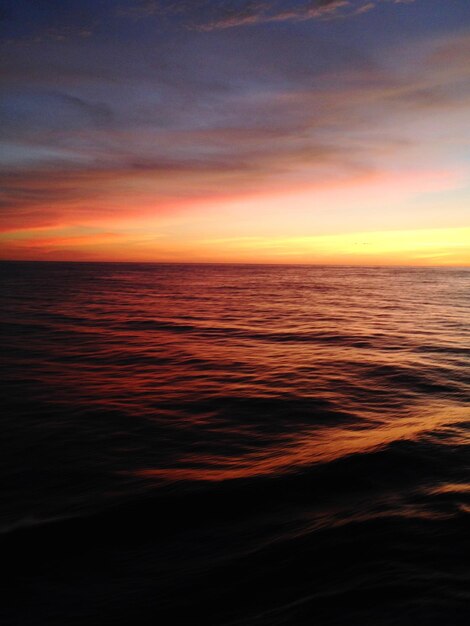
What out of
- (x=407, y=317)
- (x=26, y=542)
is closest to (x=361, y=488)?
(x=26, y=542)

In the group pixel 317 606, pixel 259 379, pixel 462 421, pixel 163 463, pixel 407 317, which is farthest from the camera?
pixel 407 317

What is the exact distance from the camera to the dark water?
178 inches

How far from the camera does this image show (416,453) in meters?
7.79

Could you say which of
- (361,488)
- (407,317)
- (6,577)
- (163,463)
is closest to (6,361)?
(163,463)

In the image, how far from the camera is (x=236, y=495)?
651cm

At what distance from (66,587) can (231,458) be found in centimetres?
375

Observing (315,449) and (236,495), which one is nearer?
(236,495)

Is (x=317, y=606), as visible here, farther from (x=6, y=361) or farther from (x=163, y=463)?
(x=6, y=361)

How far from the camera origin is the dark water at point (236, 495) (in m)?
4.53

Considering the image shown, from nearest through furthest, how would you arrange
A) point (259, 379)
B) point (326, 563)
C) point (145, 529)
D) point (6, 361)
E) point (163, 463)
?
point (326, 563)
point (145, 529)
point (163, 463)
point (259, 379)
point (6, 361)

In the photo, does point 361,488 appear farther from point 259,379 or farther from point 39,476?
point 259,379

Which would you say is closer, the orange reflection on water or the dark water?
the dark water

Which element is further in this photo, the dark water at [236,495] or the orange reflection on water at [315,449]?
the orange reflection on water at [315,449]

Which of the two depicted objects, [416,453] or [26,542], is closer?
[26,542]
